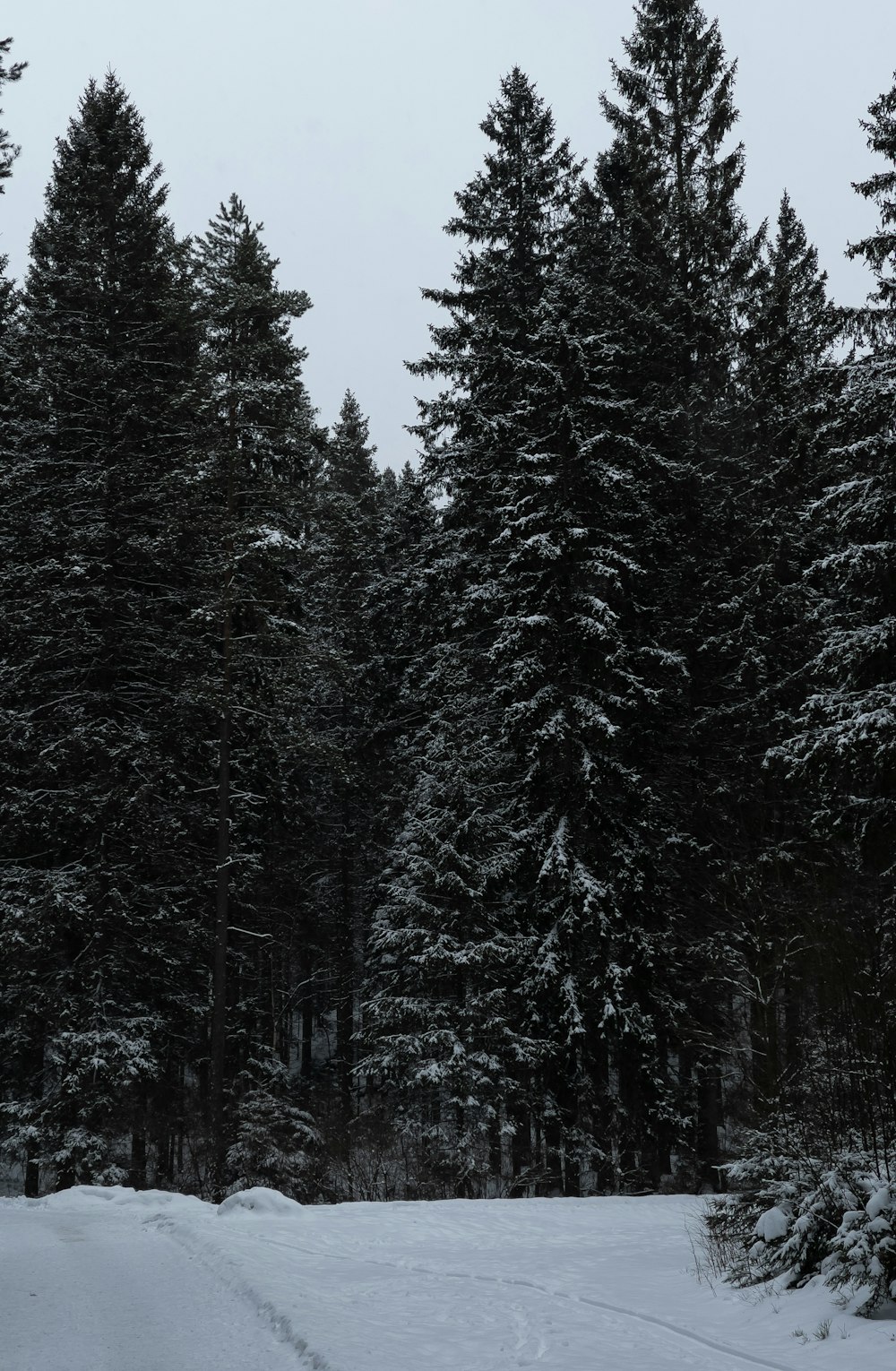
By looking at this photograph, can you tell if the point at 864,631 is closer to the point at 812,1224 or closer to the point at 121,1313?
the point at 812,1224

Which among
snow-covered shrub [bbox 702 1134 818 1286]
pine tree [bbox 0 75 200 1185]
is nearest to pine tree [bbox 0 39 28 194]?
pine tree [bbox 0 75 200 1185]

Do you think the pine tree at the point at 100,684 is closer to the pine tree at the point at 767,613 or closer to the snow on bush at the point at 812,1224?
the pine tree at the point at 767,613

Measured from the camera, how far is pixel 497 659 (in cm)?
2030

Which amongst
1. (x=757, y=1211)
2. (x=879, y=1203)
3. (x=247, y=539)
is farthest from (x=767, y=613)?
(x=879, y=1203)

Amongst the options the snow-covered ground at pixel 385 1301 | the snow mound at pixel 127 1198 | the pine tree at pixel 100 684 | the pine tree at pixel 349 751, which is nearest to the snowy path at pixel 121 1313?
the snow-covered ground at pixel 385 1301

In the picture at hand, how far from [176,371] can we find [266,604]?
577cm

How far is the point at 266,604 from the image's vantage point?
21.7 m

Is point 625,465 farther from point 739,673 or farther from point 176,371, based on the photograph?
point 176,371

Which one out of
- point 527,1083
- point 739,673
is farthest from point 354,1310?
point 739,673

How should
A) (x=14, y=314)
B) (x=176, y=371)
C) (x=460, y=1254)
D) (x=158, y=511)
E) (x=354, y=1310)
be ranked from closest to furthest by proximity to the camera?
(x=354, y=1310) → (x=460, y=1254) → (x=158, y=511) → (x=176, y=371) → (x=14, y=314)

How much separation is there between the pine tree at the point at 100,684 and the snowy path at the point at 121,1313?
812 cm

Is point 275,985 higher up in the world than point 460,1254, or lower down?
higher up

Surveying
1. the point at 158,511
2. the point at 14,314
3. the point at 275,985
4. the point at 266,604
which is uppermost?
the point at 14,314

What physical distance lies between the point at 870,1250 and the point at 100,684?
17496 millimetres
